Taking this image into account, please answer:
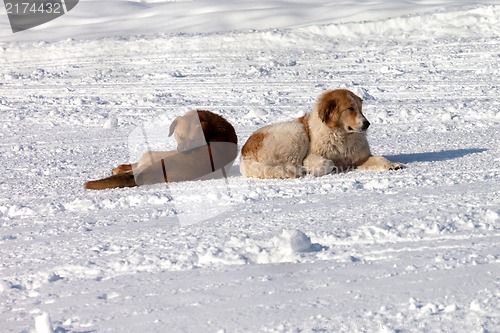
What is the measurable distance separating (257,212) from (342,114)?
6.19 feet

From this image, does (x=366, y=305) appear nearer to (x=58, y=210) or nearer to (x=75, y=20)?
A: (x=58, y=210)

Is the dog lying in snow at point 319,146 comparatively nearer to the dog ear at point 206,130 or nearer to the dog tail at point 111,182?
the dog ear at point 206,130

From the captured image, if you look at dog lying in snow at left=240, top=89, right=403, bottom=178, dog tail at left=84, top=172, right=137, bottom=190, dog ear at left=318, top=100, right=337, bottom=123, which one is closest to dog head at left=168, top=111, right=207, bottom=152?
dog lying in snow at left=240, top=89, right=403, bottom=178

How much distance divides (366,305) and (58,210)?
3639 mm

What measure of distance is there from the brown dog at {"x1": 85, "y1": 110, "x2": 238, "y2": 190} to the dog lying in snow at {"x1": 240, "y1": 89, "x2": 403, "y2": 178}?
0.97 feet

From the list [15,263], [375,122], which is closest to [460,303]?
[15,263]

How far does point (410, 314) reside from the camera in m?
4.35

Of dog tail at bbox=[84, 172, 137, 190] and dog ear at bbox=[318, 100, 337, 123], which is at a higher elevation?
dog ear at bbox=[318, 100, 337, 123]

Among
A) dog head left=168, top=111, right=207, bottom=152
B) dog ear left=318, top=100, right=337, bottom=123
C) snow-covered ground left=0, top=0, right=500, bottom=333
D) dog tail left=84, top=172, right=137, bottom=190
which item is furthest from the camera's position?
dog head left=168, top=111, right=207, bottom=152

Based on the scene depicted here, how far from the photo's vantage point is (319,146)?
8414 mm

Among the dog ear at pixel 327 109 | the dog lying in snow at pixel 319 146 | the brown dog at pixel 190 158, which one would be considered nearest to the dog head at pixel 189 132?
the brown dog at pixel 190 158

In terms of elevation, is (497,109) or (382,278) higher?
(382,278)

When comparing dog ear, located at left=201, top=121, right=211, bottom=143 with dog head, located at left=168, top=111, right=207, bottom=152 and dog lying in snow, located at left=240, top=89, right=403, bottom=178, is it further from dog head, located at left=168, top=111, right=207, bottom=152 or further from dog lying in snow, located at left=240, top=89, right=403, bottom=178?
dog lying in snow, located at left=240, top=89, right=403, bottom=178

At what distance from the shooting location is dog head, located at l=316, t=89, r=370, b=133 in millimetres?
8289
